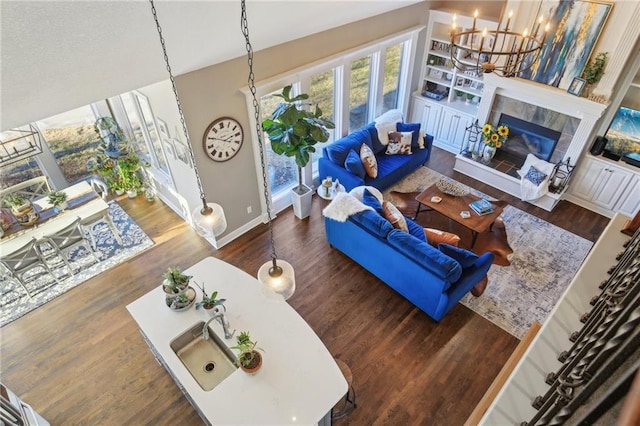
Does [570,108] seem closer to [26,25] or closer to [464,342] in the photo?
[464,342]

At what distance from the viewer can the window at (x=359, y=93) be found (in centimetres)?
659

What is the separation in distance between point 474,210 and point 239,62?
3.81m

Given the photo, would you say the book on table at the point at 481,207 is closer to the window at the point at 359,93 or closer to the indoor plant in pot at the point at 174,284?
the window at the point at 359,93

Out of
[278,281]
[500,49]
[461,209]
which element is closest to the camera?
[278,281]

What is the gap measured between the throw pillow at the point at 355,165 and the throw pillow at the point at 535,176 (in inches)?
107

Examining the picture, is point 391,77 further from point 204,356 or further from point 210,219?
point 204,356

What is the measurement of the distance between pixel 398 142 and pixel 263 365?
189 inches

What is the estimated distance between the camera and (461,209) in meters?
5.71

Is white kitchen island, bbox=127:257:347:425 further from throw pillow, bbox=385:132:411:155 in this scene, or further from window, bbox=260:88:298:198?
throw pillow, bbox=385:132:411:155

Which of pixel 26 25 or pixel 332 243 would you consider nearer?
pixel 26 25

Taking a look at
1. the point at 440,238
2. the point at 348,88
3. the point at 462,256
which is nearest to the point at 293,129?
the point at 348,88

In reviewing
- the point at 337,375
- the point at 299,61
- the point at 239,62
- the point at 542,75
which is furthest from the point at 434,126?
the point at 337,375

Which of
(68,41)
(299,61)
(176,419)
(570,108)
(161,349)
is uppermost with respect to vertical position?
(68,41)

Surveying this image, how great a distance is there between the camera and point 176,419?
395 cm
